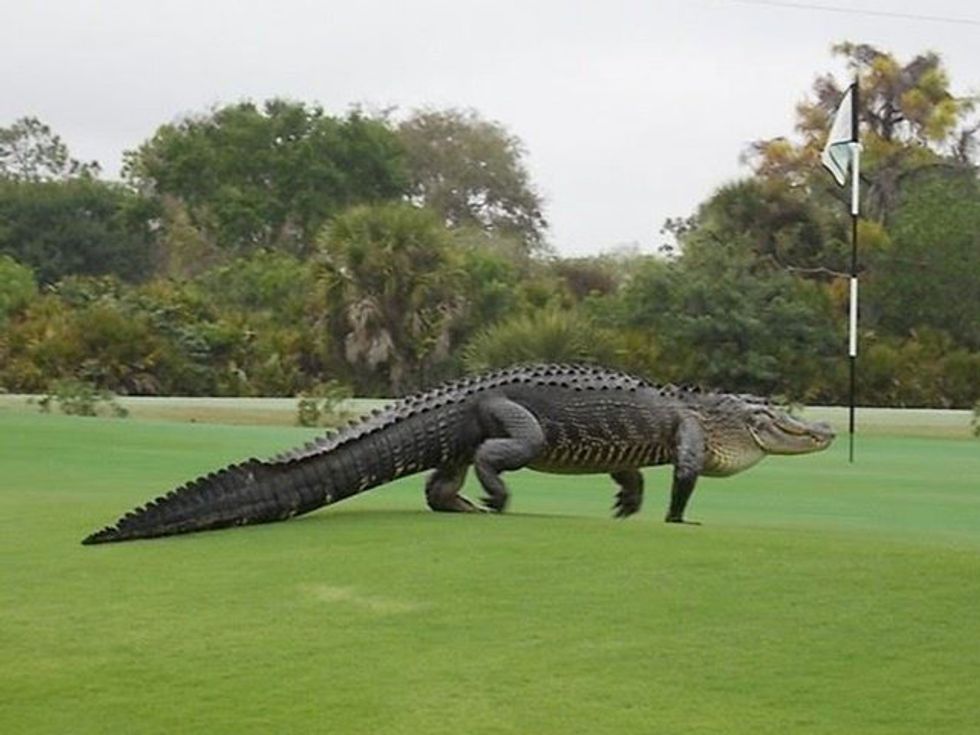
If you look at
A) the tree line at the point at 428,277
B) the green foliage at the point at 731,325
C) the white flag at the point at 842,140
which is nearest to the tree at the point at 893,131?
the tree line at the point at 428,277

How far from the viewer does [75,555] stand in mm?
8891

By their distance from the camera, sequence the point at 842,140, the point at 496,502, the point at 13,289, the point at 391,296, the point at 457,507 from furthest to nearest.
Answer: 1. the point at 13,289
2. the point at 391,296
3. the point at 842,140
4. the point at 457,507
5. the point at 496,502

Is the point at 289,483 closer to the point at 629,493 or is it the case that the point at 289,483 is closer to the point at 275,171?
the point at 629,493

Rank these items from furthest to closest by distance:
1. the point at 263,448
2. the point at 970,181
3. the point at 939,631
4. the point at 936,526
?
Answer: 1. the point at 970,181
2. the point at 263,448
3. the point at 936,526
4. the point at 939,631

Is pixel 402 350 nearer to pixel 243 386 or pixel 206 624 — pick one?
pixel 243 386

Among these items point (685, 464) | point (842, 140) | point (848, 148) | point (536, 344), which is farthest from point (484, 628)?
point (536, 344)

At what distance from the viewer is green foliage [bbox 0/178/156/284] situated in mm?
63938

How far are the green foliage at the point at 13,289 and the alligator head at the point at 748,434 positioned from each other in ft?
95.9

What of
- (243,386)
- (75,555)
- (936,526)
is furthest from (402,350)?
(75,555)

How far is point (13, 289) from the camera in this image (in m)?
42.7

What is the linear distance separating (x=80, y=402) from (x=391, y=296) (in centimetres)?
1085

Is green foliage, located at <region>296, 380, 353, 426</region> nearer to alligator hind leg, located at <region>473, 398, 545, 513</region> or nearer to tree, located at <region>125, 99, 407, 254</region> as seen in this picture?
alligator hind leg, located at <region>473, 398, 545, 513</region>

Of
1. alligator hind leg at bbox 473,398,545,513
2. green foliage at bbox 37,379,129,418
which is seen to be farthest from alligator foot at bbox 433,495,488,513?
green foliage at bbox 37,379,129,418

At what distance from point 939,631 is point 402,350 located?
31.8 meters
